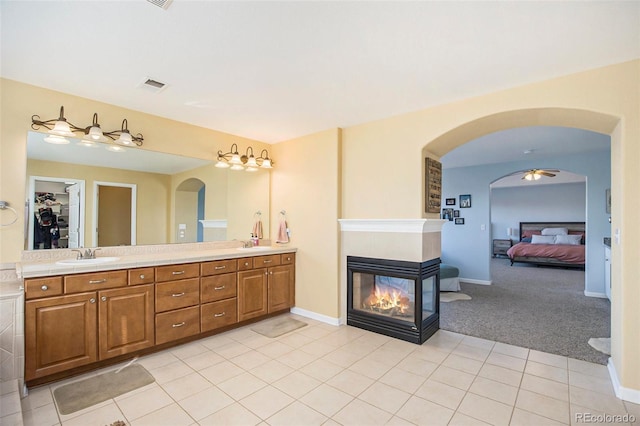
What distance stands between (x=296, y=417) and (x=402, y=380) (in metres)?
0.96

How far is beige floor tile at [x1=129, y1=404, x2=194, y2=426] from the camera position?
1.94 metres

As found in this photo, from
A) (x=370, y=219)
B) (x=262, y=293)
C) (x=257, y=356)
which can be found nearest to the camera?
(x=257, y=356)

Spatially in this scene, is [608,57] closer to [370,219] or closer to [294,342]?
[370,219]

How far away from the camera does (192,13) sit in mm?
1779

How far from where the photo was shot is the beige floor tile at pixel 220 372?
252 centimetres

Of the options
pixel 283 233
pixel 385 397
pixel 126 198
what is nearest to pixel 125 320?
pixel 126 198

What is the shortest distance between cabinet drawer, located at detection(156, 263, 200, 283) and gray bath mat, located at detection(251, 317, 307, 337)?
1.05 metres

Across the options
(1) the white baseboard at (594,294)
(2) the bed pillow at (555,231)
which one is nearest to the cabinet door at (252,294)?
(1) the white baseboard at (594,294)

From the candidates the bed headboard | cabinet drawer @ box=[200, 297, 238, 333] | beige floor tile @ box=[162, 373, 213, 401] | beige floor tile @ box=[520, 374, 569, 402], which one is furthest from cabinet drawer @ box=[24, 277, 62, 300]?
the bed headboard

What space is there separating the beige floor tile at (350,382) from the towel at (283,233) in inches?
84.3

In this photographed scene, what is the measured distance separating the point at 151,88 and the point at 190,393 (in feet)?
8.53

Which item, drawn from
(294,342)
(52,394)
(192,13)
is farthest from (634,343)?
(52,394)

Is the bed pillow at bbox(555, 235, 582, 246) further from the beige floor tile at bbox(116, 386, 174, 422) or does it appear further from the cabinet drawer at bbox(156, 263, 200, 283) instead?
the beige floor tile at bbox(116, 386, 174, 422)

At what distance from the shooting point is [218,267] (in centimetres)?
339
